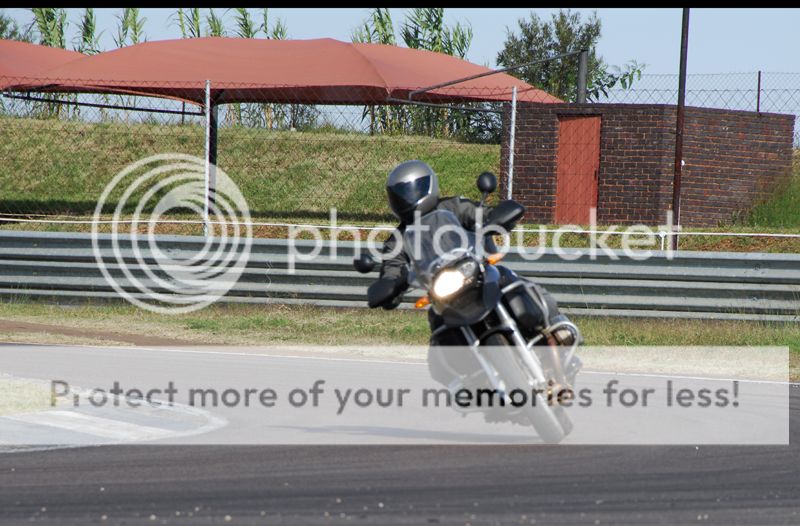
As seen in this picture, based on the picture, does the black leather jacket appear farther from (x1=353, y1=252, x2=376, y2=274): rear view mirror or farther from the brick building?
the brick building

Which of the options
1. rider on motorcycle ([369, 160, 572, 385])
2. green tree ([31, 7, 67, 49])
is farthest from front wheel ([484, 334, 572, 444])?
green tree ([31, 7, 67, 49])

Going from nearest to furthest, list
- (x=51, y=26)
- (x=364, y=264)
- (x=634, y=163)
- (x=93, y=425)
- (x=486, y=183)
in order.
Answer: (x=486, y=183) < (x=364, y=264) < (x=93, y=425) < (x=634, y=163) < (x=51, y=26)

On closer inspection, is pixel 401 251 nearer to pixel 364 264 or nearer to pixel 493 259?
pixel 364 264

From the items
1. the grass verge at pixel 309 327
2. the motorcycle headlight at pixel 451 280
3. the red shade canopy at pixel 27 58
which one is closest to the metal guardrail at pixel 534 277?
the grass verge at pixel 309 327

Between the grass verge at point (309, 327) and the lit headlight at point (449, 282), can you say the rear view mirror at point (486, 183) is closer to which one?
the lit headlight at point (449, 282)

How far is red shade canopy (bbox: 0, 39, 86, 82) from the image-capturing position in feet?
79.8

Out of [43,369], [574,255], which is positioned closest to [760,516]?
[43,369]

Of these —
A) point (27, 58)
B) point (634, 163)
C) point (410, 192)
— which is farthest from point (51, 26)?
point (410, 192)

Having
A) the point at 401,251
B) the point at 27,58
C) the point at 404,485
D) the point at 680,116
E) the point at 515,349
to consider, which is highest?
the point at 27,58

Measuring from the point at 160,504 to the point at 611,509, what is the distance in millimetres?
1977

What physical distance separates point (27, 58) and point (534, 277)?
14.6 m

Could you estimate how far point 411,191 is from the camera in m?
7.46

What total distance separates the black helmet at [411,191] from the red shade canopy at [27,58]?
17775 millimetres

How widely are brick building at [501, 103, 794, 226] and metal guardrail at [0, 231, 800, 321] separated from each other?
5795 millimetres
